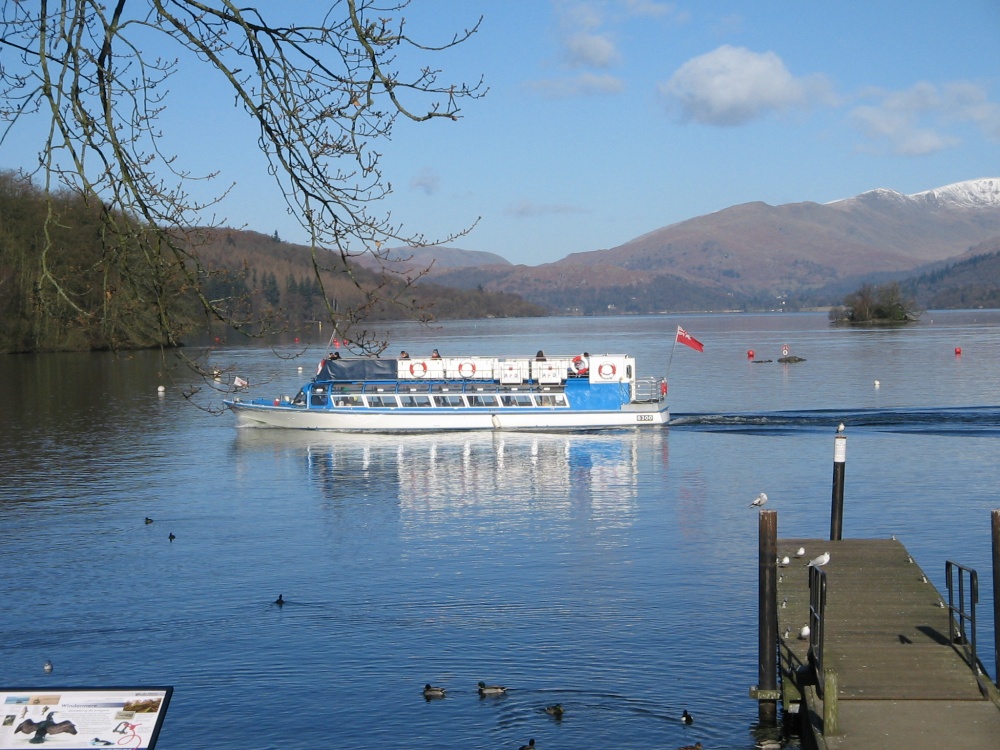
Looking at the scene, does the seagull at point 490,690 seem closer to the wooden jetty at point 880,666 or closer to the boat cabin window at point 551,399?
the wooden jetty at point 880,666

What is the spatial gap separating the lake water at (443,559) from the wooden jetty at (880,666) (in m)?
1.83

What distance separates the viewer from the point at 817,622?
600 inches

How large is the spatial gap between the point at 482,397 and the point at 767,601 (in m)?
40.1

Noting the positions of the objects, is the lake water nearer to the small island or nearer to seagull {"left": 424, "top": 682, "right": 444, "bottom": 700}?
seagull {"left": 424, "top": 682, "right": 444, "bottom": 700}

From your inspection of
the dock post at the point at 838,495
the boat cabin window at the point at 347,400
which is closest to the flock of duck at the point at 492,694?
the dock post at the point at 838,495

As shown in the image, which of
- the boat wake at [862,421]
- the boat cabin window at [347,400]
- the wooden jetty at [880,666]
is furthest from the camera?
the boat cabin window at [347,400]

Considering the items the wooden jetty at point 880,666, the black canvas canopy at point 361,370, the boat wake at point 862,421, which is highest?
the black canvas canopy at point 361,370

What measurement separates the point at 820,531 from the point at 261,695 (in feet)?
56.5

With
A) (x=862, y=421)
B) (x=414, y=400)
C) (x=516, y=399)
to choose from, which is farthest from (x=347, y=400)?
(x=862, y=421)

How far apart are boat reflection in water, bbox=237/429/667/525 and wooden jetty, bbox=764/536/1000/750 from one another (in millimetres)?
15514

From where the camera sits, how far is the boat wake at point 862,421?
2052 inches

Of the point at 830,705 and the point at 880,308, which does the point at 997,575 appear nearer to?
the point at 830,705

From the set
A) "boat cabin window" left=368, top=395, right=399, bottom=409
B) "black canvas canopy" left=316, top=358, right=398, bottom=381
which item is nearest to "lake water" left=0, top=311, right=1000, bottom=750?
"boat cabin window" left=368, top=395, right=399, bottom=409

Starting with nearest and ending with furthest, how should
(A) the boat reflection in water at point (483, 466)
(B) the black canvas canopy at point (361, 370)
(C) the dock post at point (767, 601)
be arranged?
1. (C) the dock post at point (767, 601)
2. (A) the boat reflection in water at point (483, 466)
3. (B) the black canvas canopy at point (361, 370)
